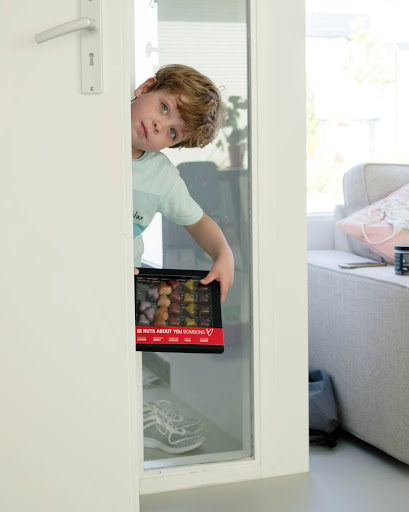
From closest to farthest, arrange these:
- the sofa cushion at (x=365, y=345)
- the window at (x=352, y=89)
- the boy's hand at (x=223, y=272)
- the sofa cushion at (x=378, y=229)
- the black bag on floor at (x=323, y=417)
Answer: the boy's hand at (x=223, y=272) < the sofa cushion at (x=365, y=345) < the black bag on floor at (x=323, y=417) < the sofa cushion at (x=378, y=229) < the window at (x=352, y=89)

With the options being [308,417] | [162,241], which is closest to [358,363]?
[308,417]

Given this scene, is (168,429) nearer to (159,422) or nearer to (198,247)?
(159,422)

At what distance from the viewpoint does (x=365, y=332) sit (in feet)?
7.04

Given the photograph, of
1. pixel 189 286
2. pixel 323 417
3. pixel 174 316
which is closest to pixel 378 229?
pixel 323 417

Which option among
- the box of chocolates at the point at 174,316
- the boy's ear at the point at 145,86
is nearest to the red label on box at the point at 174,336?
the box of chocolates at the point at 174,316

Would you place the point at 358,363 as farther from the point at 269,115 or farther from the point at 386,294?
the point at 269,115

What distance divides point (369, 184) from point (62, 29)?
1.44 m

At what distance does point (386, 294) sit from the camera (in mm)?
2051

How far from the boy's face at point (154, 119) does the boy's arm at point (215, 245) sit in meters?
0.27

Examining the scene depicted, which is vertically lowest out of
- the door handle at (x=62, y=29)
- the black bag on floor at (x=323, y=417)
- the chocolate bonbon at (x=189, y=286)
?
the black bag on floor at (x=323, y=417)

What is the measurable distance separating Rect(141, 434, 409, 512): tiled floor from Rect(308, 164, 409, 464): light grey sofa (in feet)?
0.25

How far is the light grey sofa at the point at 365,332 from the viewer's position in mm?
2004

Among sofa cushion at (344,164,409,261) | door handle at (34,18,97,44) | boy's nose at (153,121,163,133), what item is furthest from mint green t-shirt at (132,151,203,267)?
sofa cushion at (344,164,409,261)

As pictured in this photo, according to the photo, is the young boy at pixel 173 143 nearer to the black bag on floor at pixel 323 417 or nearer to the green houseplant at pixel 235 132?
the green houseplant at pixel 235 132
